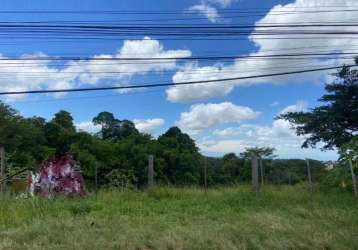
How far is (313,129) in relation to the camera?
2814cm

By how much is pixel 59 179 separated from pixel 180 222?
7.12 metres

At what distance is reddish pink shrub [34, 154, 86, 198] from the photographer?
16438 millimetres

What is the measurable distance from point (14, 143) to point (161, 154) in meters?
12.1

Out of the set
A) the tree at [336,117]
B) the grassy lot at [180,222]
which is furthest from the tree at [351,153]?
the tree at [336,117]

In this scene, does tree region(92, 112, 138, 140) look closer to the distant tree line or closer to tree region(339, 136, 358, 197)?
the distant tree line

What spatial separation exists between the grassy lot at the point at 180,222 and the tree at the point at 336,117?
1187 cm

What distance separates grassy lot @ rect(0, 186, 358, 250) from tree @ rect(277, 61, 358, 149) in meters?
11.9

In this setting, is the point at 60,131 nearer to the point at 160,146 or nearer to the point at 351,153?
the point at 160,146

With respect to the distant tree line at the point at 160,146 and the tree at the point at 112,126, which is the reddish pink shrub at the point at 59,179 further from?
the tree at the point at 112,126

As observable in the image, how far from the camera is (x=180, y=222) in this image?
1066cm

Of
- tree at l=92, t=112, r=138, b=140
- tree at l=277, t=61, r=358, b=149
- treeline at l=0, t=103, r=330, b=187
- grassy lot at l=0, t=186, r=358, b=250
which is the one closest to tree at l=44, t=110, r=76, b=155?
treeline at l=0, t=103, r=330, b=187

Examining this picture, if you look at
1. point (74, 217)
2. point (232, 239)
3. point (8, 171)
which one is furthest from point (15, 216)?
point (8, 171)

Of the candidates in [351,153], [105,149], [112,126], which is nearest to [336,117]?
[351,153]

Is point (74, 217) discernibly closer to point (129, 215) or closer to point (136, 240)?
point (129, 215)
